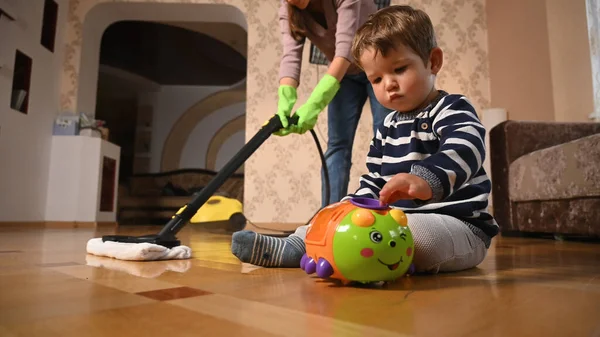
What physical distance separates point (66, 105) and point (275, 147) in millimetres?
1688

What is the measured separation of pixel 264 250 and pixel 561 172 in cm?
141

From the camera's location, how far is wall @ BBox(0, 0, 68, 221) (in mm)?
2592

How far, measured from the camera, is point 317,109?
1.23 m

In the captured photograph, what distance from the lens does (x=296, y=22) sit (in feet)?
4.30

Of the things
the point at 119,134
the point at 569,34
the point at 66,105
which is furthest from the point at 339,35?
the point at 119,134

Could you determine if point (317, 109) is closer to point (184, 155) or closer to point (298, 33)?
point (298, 33)

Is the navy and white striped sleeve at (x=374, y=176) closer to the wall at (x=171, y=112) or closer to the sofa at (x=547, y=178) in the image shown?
the sofa at (x=547, y=178)

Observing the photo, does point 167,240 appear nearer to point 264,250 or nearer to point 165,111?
point 264,250

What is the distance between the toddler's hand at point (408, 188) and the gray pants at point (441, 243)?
134 mm

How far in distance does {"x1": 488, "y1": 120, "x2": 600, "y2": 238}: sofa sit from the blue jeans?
34.2 inches

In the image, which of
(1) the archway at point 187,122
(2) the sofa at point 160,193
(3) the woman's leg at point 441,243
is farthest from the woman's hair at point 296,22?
(1) the archway at point 187,122

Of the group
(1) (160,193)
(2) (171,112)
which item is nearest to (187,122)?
(2) (171,112)

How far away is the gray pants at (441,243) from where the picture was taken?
0.73 metres

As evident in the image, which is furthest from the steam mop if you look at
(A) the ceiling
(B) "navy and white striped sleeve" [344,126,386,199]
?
(A) the ceiling
